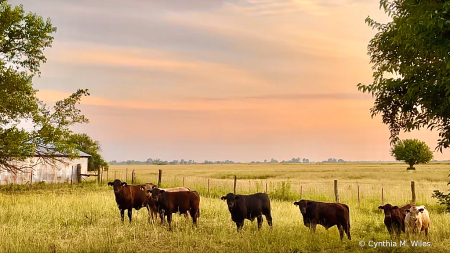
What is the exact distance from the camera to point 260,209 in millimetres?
13469

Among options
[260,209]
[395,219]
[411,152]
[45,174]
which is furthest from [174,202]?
[411,152]

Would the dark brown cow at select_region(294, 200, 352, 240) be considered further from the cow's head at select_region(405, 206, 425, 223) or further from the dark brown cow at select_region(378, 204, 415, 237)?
the cow's head at select_region(405, 206, 425, 223)

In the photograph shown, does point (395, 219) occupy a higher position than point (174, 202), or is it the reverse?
point (174, 202)

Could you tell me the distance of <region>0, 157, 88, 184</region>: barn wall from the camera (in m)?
35.1

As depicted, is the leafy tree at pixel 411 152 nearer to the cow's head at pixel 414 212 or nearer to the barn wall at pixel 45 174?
the barn wall at pixel 45 174

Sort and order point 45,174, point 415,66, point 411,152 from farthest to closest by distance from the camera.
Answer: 1. point 411,152
2. point 45,174
3. point 415,66

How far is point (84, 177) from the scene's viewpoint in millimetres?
41219

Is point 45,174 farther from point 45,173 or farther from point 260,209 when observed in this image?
point 260,209

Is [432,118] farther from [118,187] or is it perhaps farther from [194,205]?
[118,187]

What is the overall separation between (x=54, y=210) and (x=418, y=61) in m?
16.7

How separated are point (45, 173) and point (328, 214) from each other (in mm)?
33147

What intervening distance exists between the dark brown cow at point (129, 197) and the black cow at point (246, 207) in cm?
378

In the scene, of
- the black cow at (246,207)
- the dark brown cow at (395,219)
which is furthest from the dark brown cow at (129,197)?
the dark brown cow at (395,219)

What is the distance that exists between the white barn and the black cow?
2576 cm
